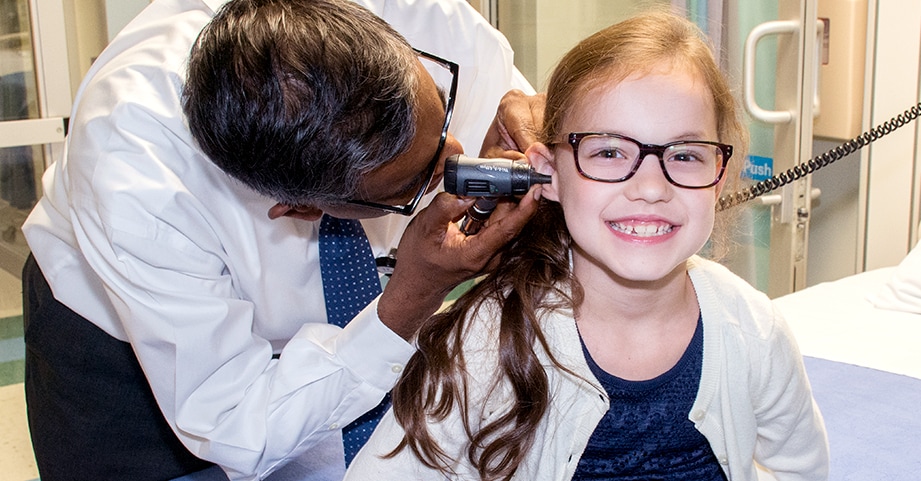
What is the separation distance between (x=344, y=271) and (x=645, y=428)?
562 mm

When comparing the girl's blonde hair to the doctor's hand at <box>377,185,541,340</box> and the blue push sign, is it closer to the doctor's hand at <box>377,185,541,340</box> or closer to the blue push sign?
the doctor's hand at <box>377,185,541,340</box>

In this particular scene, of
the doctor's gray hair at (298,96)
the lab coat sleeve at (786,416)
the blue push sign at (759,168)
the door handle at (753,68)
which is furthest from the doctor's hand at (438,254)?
the blue push sign at (759,168)

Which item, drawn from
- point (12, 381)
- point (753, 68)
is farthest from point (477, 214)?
point (12, 381)

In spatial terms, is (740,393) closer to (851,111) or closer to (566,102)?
(566,102)

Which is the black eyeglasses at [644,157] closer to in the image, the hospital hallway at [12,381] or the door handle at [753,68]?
the door handle at [753,68]

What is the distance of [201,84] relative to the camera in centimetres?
114

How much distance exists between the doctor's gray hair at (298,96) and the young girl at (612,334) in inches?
8.6

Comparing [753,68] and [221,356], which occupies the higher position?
[753,68]

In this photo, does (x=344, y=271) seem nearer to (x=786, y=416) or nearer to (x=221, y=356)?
(x=221, y=356)

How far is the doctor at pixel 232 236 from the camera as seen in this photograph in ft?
3.70

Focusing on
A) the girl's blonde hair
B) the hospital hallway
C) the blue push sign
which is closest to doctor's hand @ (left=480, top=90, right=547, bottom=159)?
the girl's blonde hair

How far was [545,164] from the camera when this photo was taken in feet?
3.84

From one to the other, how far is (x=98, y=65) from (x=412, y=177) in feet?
2.06

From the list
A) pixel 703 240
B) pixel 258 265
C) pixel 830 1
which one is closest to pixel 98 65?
pixel 258 265
